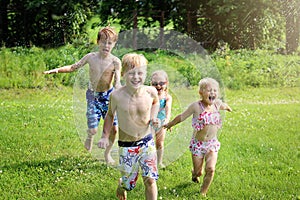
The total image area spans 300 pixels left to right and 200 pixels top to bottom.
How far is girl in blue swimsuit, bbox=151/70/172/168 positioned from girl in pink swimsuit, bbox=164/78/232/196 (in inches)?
10.1

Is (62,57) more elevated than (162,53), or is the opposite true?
(162,53)

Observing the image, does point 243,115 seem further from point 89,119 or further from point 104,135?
point 104,135

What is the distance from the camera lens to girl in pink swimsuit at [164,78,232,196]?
14.0 feet

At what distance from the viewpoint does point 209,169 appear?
427 cm

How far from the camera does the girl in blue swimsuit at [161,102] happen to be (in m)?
4.32

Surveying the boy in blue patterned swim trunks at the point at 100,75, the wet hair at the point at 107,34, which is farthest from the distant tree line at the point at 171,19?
the wet hair at the point at 107,34

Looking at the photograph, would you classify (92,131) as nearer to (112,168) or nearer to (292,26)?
(112,168)

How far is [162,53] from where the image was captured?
491 cm

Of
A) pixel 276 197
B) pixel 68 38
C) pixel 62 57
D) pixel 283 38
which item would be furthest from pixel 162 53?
pixel 283 38

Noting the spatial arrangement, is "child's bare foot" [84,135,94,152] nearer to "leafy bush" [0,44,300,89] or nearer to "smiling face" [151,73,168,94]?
"smiling face" [151,73,168,94]

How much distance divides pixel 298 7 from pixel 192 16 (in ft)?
11.3

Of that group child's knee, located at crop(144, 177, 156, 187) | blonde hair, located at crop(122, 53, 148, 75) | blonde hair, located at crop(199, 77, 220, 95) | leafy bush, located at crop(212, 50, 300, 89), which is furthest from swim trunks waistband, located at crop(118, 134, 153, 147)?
leafy bush, located at crop(212, 50, 300, 89)

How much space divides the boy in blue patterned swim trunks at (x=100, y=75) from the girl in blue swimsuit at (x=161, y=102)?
49 cm

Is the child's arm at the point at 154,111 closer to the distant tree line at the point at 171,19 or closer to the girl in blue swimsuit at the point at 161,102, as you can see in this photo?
the girl in blue swimsuit at the point at 161,102
